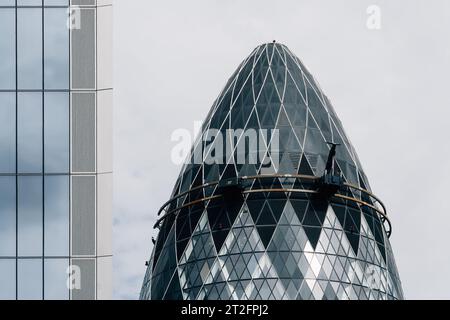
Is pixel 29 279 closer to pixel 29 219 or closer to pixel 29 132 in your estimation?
pixel 29 219

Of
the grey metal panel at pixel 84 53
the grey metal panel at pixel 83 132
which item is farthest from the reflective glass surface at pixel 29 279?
the grey metal panel at pixel 84 53

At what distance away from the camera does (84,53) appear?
5150 cm

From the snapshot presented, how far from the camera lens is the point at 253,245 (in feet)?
311

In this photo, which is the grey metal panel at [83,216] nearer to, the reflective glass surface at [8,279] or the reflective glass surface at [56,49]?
the reflective glass surface at [8,279]

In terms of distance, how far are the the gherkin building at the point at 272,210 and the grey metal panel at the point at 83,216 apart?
43337mm

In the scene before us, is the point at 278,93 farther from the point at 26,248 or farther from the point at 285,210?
the point at 26,248

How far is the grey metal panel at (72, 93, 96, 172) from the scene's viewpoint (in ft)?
165

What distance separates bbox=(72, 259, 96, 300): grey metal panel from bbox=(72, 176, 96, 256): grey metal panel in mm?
299

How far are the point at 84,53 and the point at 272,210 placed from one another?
46.4m

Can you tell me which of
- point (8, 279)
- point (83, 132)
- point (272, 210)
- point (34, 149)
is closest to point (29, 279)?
point (8, 279)

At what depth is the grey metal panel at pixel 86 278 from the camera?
49.2 metres

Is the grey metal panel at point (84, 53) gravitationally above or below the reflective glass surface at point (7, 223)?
above

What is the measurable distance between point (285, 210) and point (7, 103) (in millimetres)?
48320
